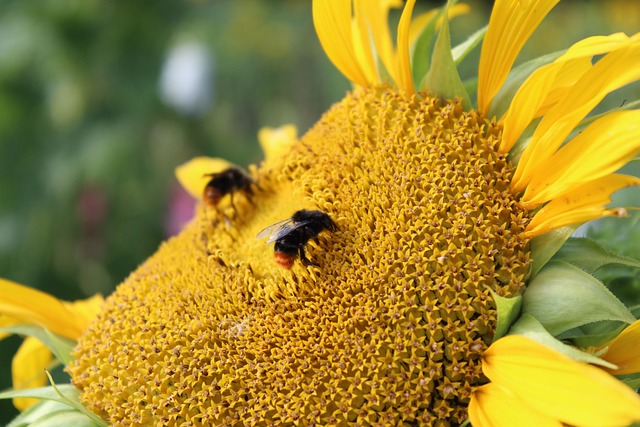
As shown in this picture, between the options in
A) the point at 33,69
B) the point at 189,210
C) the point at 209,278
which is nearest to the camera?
the point at 209,278

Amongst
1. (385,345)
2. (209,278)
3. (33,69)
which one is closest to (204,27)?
(33,69)

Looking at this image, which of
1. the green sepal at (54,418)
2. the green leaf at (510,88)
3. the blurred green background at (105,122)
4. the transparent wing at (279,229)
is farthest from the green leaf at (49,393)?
the blurred green background at (105,122)

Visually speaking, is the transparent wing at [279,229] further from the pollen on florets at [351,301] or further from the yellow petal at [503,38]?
the yellow petal at [503,38]

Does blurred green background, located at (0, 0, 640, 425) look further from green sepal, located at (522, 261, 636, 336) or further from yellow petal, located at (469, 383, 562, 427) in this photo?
yellow petal, located at (469, 383, 562, 427)

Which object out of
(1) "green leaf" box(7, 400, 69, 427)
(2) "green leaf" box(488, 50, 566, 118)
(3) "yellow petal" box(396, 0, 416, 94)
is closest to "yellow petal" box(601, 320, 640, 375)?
(2) "green leaf" box(488, 50, 566, 118)

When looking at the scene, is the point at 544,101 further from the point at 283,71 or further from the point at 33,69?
the point at 283,71

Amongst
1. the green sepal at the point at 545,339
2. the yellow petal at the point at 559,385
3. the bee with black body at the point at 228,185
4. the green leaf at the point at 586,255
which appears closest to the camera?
the yellow petal at the point at 559,385
